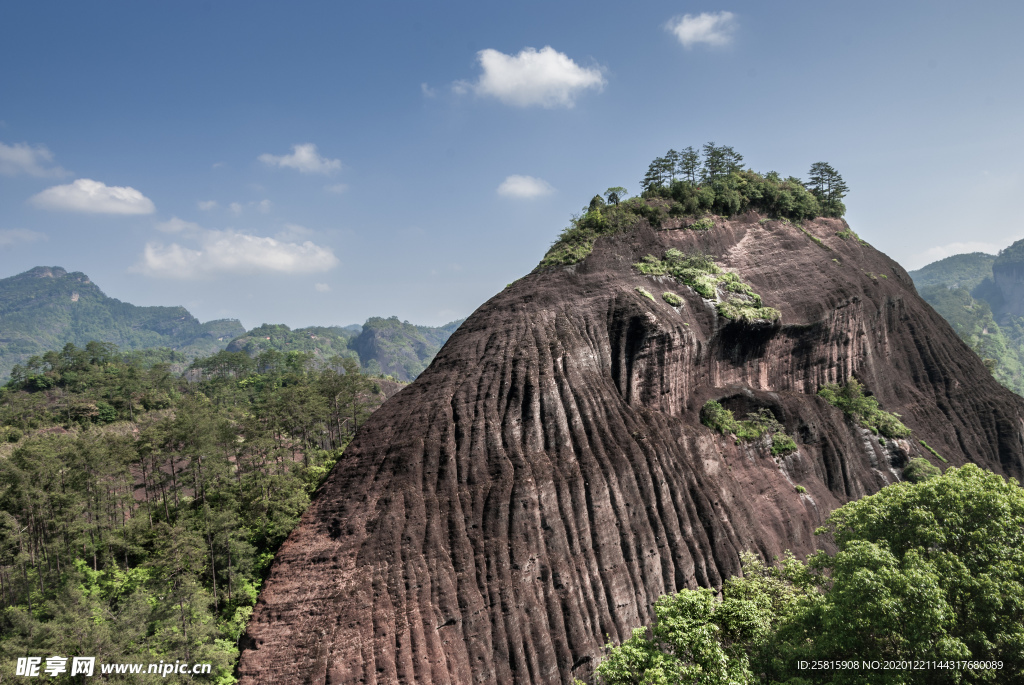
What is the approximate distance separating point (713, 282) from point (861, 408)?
16.4m

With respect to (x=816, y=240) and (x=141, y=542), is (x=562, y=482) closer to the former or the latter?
(x=141, y=542)

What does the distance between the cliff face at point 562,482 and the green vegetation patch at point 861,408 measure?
88cm

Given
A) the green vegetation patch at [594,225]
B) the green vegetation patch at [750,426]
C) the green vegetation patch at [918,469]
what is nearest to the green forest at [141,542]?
the green vegetation patch at [594,225]

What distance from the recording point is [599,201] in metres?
39.2

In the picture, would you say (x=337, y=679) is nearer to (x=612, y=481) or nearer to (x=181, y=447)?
(x=612, y=481)

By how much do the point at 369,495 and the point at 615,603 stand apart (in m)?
12.0

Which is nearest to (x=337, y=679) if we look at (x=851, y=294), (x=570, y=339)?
(x=570, y=339)

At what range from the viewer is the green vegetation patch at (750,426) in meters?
31.7

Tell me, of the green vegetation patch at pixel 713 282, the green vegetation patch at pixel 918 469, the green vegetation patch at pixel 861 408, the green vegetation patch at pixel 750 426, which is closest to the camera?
the green vegetation patch at pixel 750 426

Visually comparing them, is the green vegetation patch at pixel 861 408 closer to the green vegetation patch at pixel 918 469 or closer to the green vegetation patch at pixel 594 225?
the green vegetation patch at pixel 918 469

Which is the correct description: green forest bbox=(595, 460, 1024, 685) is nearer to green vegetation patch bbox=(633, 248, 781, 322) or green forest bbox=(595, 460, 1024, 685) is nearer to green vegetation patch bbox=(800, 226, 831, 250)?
green vegetation patch bbox=(633, 248, 781, 322)

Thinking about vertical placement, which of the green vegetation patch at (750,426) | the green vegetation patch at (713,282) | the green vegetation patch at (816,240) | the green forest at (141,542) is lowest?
the green forest at (141,542)

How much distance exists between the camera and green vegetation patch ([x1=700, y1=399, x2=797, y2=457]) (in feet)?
104

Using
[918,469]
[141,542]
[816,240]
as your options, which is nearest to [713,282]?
[816,240]
